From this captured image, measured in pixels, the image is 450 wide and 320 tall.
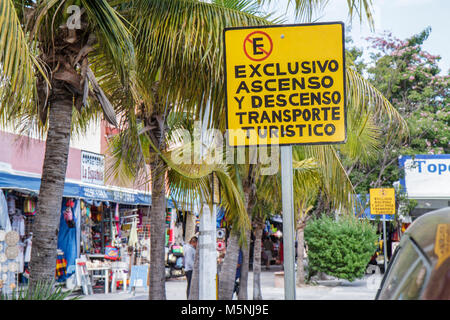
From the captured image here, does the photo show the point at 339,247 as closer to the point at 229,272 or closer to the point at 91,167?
the point at 229,272

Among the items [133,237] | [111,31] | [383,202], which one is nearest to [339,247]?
[383,202]

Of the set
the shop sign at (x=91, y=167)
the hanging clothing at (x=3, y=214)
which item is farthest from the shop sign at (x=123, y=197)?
the hanging clothing at (x=3, y=214)

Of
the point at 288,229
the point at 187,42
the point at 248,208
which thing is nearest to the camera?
the point at 288,229

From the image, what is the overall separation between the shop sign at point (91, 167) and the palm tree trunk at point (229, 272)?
766cm

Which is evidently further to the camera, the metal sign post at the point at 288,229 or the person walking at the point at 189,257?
the person walking at the point at 189,257

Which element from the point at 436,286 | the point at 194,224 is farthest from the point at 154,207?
the point at 194,224

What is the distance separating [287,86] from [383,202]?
13552 mm

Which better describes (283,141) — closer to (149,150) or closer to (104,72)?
(104,72)

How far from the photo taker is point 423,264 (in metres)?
2.36

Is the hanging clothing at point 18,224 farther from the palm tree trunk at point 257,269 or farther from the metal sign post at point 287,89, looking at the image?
the metal sign post at point 287,89

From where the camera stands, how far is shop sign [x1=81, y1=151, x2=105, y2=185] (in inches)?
720

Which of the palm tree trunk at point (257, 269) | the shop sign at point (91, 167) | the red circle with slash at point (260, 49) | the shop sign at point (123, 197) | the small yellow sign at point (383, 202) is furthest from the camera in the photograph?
the shop sign at point (91, 167)

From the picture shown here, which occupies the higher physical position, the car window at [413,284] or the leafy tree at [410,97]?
the leafy tree at [410,97]

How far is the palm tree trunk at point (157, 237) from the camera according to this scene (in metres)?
9.50
